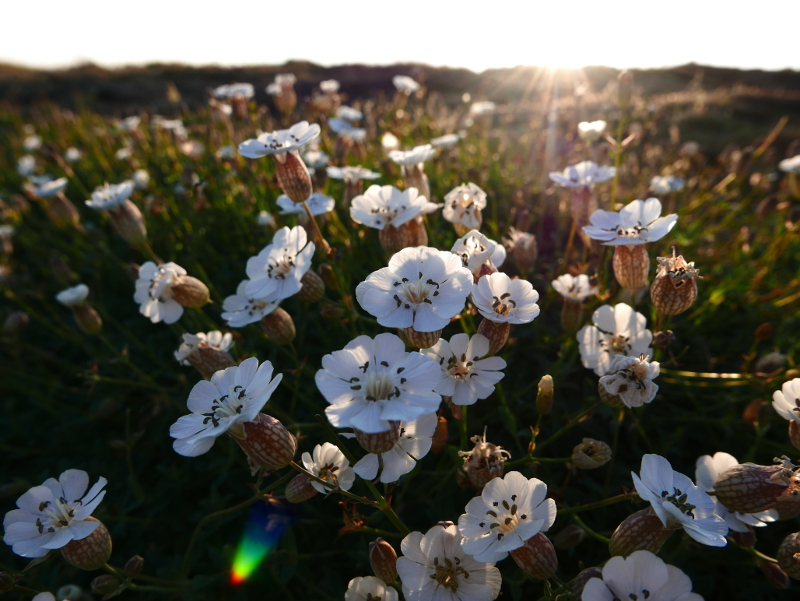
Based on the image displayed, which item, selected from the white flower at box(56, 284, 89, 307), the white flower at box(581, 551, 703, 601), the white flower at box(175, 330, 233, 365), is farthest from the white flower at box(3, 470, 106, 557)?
the white flower at box(581, 551, 703, 601)

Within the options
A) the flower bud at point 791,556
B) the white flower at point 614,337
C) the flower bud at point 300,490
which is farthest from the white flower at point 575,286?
the flower bud at point 300,490

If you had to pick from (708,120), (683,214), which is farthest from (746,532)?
(708,120)

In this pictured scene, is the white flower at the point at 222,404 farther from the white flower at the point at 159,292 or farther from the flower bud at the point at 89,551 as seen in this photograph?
the white flower at the point at 159,292

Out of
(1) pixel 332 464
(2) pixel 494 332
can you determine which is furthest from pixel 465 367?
(1) pixel 332 464

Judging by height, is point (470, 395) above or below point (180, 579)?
above

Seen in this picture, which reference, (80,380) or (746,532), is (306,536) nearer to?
(746,532)
